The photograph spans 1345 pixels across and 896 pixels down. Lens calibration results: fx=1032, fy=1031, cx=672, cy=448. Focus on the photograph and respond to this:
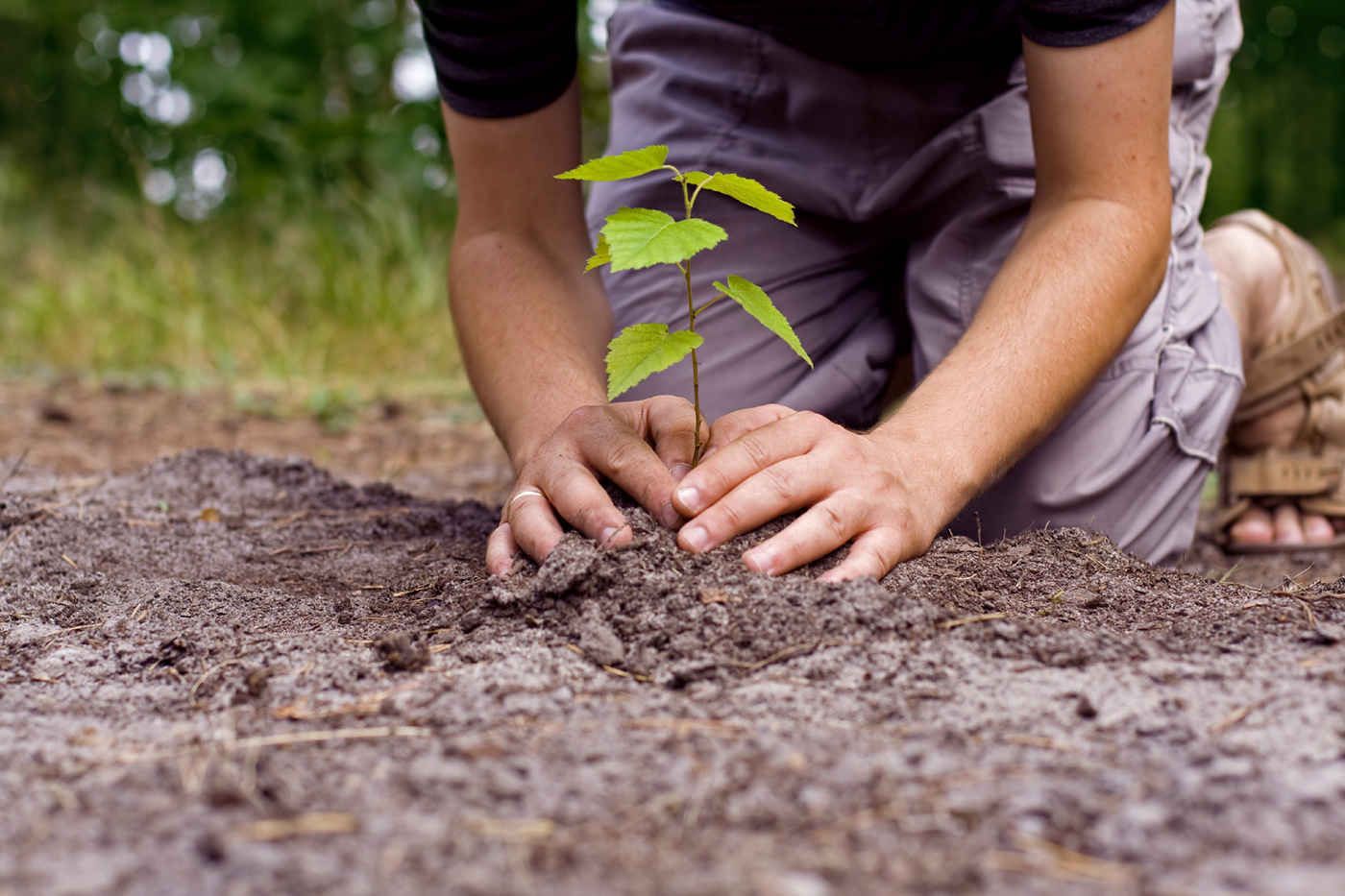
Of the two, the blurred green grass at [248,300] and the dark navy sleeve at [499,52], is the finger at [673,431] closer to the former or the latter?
the dark navy sleeve at [499,52]

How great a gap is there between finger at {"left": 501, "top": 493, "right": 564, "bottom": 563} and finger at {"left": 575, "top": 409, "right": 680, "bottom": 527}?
0.08ft

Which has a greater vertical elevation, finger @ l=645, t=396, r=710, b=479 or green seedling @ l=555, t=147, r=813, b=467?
green seedling @ l=555, t=147, r=813, b=467

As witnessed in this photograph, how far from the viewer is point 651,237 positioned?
1188 millimetres

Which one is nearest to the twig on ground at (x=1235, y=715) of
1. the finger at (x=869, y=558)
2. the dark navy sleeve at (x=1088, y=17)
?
the finger at (x=869, y=558)

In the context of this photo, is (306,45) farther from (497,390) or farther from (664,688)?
(664,688)

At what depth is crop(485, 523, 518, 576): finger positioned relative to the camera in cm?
148

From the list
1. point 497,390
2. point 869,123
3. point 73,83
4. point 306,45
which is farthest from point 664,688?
point 73,83

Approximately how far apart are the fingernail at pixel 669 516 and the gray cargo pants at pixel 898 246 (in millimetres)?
772

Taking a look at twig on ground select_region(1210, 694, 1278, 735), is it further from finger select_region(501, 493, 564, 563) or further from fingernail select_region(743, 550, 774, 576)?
finger select_region(501, 493, 564, 563)

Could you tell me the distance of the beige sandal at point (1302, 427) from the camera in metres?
2.38

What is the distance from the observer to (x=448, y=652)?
50.2 inches

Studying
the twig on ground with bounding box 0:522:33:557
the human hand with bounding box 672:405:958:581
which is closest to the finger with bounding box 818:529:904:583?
the human hand with bounding box 672:405:958:581

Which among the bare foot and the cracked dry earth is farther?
the bare foot

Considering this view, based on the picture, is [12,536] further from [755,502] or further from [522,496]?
[755,502]
